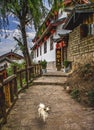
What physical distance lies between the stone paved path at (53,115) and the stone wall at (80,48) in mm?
3534

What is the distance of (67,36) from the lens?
1644 cm

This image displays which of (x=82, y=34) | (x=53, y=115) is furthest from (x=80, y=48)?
(x=53, y=115)

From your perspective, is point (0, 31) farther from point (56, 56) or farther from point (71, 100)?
point (56, 56)

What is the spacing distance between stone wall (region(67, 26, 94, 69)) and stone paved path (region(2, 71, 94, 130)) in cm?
353

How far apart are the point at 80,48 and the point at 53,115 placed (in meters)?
7.50

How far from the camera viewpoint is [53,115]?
6055 millimetres

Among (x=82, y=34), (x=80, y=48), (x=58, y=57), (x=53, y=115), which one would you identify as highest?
(x=82, y=34)

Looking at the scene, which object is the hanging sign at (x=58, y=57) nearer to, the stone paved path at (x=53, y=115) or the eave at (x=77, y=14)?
the eave at (x=77, y=14)

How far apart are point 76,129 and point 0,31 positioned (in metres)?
2.63

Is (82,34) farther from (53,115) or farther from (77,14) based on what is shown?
(53,115)

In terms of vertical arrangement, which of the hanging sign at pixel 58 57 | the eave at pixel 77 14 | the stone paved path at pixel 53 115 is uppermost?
the eave at pixel 77 14

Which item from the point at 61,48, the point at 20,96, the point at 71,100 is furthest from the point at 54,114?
the point at 61,48

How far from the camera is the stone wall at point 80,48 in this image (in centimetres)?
1123

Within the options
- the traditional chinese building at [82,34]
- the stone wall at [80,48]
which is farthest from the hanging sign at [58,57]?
the traditional chinese building at [82,34]
